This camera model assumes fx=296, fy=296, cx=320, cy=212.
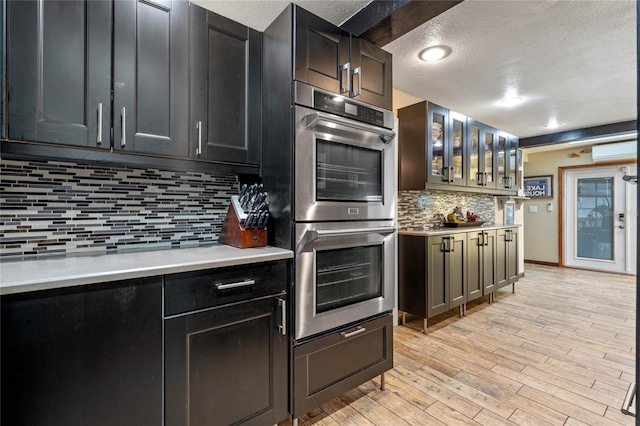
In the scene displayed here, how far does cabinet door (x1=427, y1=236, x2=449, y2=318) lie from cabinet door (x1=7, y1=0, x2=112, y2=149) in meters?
2.64

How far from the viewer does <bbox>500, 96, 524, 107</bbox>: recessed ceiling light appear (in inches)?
133

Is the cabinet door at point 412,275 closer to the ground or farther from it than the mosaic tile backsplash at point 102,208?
closer to the ground

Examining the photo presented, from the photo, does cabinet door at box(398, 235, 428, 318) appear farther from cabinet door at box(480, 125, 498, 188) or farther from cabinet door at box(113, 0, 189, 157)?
cabinet door at box(113, 0, 189, 157)

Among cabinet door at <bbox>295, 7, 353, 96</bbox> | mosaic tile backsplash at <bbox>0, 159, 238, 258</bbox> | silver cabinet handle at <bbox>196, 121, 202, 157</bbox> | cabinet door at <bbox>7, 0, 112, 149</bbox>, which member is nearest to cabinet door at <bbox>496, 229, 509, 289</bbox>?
cabinet door at <bbox>295, 7, 353, 96</bbox>

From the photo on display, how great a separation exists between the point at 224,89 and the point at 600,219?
7028mm

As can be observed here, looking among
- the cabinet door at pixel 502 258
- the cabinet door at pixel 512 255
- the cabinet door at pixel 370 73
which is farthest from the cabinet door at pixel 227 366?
the cabinet door at pixel 512 255

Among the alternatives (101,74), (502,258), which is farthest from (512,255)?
(101,74)

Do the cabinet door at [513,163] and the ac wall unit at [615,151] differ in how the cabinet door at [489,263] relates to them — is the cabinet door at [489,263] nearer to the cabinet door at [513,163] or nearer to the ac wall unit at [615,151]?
the cabinet door at [513,163]

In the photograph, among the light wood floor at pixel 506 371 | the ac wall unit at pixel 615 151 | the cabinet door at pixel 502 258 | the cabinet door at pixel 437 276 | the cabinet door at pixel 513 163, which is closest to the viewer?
the light wood floor at pixel 506 371

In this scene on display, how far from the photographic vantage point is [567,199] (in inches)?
233

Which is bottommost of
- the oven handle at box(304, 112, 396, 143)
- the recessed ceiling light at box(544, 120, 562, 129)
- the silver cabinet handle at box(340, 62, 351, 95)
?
the oven handle at box(304, 112, 396, 143)

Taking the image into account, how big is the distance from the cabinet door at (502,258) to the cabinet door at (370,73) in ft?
9.18

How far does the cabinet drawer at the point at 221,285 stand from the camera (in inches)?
47.8

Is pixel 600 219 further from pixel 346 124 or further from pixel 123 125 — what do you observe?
pixel 123 125
